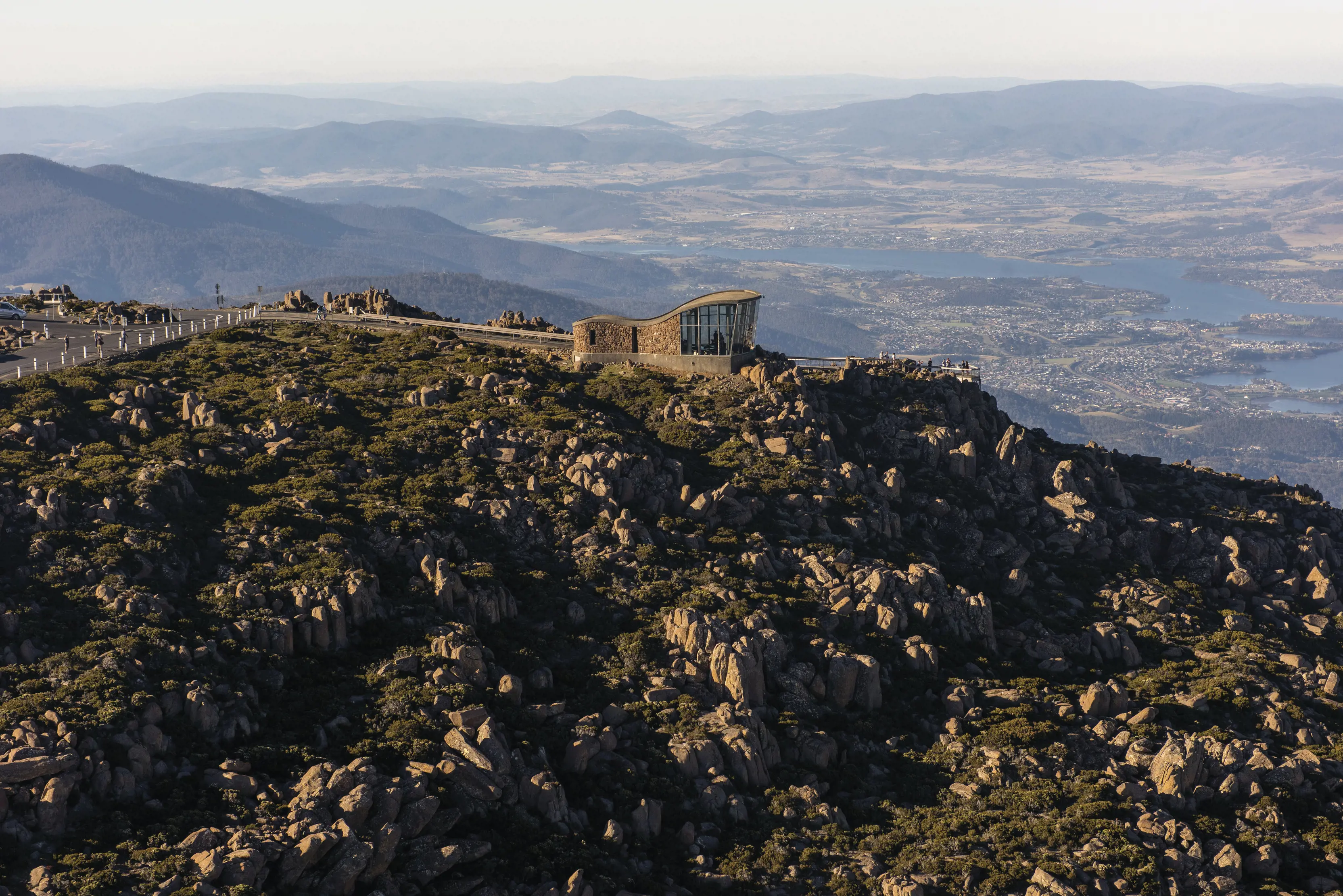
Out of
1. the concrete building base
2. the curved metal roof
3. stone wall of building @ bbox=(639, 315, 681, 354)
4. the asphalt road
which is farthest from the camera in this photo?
stone wall of building @ bbox=(639, 315, 681, 354)

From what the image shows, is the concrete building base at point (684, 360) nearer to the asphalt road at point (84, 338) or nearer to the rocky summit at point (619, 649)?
the rocky summit at point (619, 649)

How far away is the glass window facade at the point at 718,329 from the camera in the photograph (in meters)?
94.1

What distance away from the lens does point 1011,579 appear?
78125 mm

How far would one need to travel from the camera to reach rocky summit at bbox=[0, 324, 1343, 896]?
46562 millimetres

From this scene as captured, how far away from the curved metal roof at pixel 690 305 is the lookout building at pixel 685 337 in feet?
0.23

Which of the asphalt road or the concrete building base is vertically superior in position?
the asphalt road

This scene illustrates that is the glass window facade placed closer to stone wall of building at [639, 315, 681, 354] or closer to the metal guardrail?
stone wall of building at [639, 315, 681, 354]

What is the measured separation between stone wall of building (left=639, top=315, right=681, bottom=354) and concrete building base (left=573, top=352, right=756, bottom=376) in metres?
0.38

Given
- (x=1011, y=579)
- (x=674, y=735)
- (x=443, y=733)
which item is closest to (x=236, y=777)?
(x=443, y=733)

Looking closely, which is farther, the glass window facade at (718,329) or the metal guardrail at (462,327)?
the metal guardrail at (462,327)

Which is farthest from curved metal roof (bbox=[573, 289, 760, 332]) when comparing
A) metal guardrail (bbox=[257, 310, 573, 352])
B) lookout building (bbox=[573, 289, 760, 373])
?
metal guardrail (bbox=[257, 310, 573, 352])

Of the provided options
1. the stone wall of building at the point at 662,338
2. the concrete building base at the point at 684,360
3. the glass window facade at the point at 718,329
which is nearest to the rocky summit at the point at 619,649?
the concrete building base at the point at 684,360

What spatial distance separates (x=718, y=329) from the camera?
95.1m

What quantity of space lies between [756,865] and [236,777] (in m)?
20.9
